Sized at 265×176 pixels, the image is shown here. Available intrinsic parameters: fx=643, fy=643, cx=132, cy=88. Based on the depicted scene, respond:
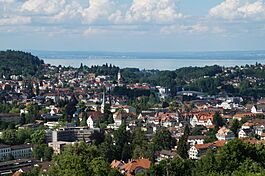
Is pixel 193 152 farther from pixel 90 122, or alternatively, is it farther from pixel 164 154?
pixel 90 122

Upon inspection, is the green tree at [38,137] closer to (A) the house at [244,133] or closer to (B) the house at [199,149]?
(B) the house at [199,149]

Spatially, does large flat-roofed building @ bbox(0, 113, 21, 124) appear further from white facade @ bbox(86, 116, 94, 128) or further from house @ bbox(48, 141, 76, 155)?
house @ bbox(48, 141, 76, 155)

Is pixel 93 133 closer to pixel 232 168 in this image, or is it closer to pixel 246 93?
pixel 232 168

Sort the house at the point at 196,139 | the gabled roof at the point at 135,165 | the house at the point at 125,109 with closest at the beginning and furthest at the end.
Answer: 1. the gabled roof at the point at 135,165
2. the house at the point at 196,139
3. the house at the point at 125,109

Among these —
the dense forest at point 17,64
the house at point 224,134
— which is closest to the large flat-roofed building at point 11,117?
the house at point 224,134

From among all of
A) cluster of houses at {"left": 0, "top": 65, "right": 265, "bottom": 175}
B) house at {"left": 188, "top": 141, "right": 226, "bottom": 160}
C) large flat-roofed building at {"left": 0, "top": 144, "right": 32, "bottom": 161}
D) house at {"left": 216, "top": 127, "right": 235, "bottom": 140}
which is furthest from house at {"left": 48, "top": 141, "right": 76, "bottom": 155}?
house at {"left": 216, "top": 127, "right": 235, "bottom": 140}

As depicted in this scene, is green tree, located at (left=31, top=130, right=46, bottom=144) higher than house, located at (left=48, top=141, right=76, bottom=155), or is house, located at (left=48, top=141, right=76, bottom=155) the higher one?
green tree, located at (left=31, top=130, right=46, bottom=144)
